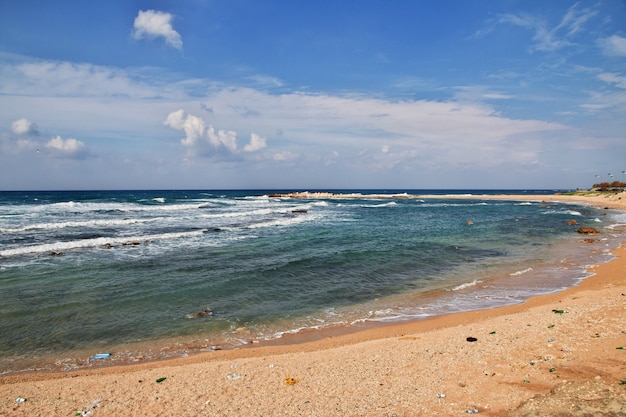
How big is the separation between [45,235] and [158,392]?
25685 millimetres

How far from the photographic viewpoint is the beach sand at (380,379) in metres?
6.00

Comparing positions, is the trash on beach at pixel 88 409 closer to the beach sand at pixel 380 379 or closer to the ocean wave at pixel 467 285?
the beach sand at pixel 380 379

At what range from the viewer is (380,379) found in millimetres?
7152

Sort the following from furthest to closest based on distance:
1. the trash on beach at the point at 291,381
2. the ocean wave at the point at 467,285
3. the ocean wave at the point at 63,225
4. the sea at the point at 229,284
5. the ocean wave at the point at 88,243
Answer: the ocean wave at the point at 63,225, the ocean wave at the point at 88,243, the ocean wave at the point at 467,285, the sea at the point at 229,284, the trash on beach at the point at 291,381

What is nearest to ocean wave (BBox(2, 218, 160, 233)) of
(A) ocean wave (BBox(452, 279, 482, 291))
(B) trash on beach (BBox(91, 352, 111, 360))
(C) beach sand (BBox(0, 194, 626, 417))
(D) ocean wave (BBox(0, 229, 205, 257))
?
(D) ocean wave (BBox(0, 229, 205, 257))

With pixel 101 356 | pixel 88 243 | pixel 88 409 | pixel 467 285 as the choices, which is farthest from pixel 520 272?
pixel 88 243

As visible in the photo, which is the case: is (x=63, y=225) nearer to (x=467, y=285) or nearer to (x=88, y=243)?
(x=88, y=243)

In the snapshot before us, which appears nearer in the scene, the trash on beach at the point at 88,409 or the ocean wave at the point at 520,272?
the trash on beach at the point at 88,409

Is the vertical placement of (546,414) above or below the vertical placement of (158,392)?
above

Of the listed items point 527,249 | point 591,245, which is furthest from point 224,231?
point 591,245

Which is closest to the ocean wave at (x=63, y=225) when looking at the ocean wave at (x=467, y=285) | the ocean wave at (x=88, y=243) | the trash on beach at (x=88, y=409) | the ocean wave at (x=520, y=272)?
the ocean wave at (x=88, y=243)

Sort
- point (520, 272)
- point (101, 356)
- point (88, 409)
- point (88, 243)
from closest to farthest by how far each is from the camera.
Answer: point (88, 409), point (101, 356), point (520, 272), point (88, 243)

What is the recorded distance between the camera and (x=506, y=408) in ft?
18.9

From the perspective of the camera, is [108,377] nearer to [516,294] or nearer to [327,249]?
[516,294]
